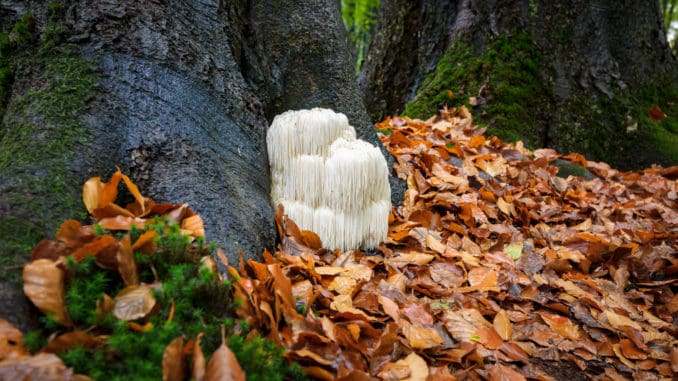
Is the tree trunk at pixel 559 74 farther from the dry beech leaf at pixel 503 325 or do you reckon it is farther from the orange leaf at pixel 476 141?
the dry beech leaf at pixel 503 325

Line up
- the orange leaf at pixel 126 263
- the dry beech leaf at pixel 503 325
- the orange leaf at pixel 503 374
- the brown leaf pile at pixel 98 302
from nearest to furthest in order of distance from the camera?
the brown leaf pile at pixel 98 302
the orange leaf at pixel 126 263
the orange leaf at pixel 503 374
the dry beech leaf at pixel 503 325

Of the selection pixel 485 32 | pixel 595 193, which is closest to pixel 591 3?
pixel 485 32

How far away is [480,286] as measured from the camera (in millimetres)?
2479

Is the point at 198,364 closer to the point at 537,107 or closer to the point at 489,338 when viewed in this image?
the point at 489,338

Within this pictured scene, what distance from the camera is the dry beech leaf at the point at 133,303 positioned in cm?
139

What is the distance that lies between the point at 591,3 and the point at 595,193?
2657 millimetres

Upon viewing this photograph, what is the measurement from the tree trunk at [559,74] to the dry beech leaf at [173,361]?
4.50 m

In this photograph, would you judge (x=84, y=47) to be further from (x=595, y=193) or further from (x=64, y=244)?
(x=595, y=193)

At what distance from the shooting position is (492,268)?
269 centimetres

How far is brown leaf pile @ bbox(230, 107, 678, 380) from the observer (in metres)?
1.81

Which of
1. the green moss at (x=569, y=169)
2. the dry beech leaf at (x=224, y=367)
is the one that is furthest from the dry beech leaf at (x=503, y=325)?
the green moss at (x=569, y=169)

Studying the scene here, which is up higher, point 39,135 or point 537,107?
point 537,107

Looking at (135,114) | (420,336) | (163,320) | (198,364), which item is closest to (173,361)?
(198,364)

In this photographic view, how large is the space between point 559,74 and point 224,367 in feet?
17.5
